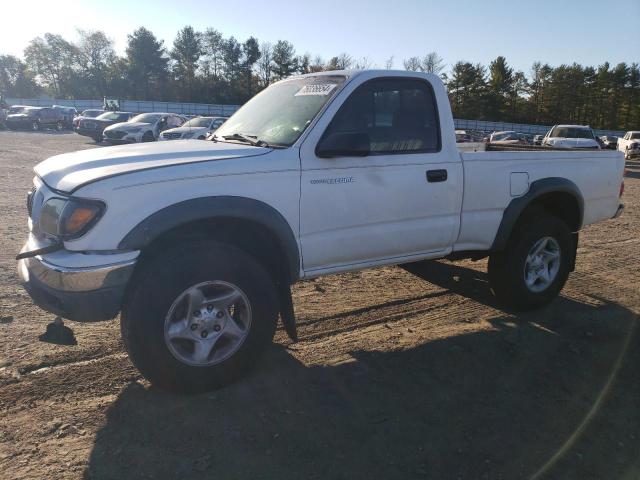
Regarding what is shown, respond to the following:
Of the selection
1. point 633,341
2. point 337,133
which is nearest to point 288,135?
point 337,133

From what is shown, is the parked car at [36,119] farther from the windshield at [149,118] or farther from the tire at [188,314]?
the tire at [188,314]

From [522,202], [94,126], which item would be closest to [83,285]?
[522,202]

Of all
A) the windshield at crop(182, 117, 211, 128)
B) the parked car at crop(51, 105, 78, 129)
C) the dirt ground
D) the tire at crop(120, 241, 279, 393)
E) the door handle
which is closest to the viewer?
the dirt ground

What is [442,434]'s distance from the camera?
9.59 feet

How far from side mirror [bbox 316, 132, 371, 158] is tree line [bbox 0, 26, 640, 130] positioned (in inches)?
2570

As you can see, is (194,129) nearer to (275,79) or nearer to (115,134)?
(115,134)

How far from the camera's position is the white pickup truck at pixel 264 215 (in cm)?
287

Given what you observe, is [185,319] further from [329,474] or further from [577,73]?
[577,73]

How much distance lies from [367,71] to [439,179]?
99cm

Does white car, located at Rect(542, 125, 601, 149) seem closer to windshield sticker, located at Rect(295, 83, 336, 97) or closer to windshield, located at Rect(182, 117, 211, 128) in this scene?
windshield, located at Rect(182, 117, 211, 128)

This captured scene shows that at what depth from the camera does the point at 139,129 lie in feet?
74.0

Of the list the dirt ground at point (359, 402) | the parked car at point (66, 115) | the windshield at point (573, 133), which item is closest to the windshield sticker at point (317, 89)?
the dirt ground at point (359, 402)

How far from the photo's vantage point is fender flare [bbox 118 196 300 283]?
9.43ft

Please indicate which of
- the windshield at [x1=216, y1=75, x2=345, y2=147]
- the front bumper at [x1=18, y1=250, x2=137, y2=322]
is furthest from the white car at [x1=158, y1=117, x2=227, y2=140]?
the front bumper at [x1=18, y1=250, x2=137, y2=322]
